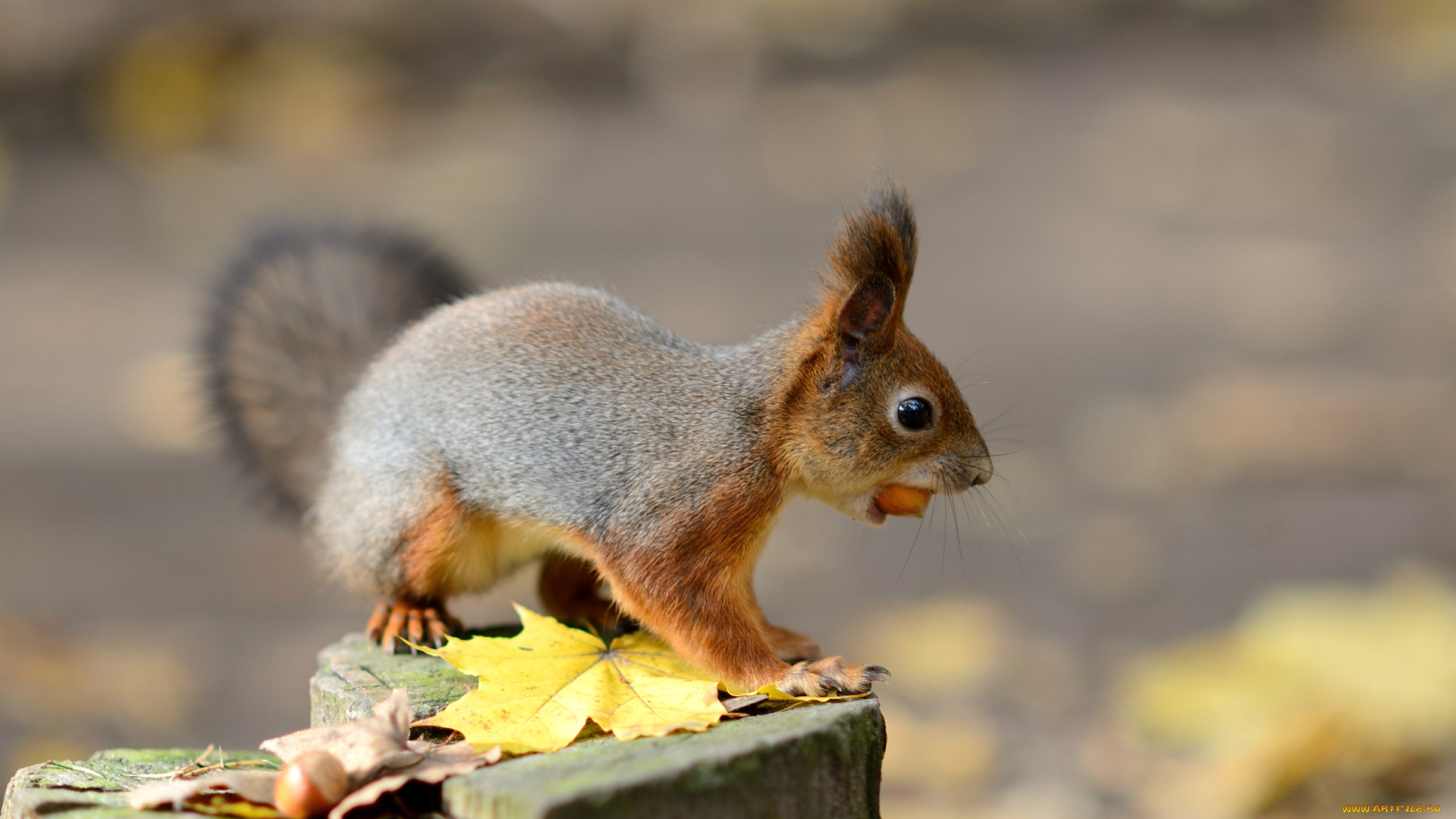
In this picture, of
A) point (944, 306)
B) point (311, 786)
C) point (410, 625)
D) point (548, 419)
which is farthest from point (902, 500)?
point (944, 306)

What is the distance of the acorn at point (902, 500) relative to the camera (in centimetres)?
216

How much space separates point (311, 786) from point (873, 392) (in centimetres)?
106

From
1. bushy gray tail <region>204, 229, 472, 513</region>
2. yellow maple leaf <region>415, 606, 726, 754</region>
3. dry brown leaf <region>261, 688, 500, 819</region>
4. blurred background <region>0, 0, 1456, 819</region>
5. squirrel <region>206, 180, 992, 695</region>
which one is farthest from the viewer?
blurred background <region>0, 0, 1456, 819</region>

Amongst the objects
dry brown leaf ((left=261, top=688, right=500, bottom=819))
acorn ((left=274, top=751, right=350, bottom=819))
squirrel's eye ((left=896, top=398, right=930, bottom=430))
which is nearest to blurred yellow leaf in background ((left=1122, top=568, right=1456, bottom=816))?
squirrel's eye ((left=896, top=398, right=930, bottom=430))

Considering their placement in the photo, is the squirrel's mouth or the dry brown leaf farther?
the squirrel's mouth

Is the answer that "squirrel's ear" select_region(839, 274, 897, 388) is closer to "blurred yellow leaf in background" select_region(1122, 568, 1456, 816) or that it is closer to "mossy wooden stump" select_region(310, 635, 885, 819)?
"mossy wooden stump" select_region(310, 635, 885, 819)

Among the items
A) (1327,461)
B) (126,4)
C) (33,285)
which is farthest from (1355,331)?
(126,4)

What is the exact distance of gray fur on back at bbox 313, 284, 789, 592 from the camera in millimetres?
2051

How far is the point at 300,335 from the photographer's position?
9.08 ft

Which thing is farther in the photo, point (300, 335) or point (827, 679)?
point (300, 335)

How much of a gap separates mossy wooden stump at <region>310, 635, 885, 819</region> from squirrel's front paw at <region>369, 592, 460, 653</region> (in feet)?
0.95

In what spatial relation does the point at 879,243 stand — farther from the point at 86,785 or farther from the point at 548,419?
the point at 86,785

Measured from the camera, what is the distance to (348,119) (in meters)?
7.42

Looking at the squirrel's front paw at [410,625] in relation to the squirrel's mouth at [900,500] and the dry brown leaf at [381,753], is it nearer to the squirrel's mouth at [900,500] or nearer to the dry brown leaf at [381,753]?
the dry brown leaf at [381,753]
